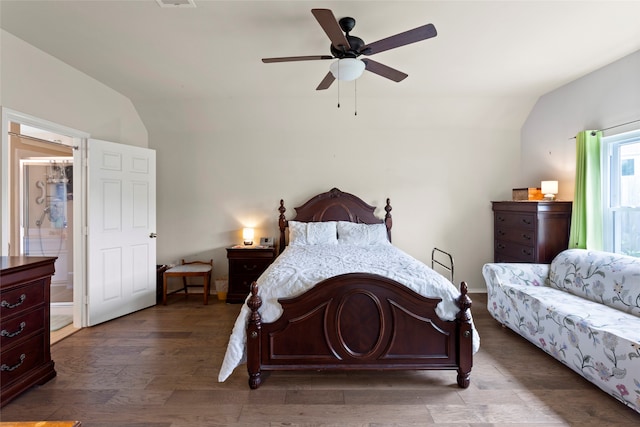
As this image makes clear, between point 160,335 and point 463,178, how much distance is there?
166 inches

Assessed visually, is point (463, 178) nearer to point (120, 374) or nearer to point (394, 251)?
point (394, 251)

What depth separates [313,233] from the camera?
383 centimetres

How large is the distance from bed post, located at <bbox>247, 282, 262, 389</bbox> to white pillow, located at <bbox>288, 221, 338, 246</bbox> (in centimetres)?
175

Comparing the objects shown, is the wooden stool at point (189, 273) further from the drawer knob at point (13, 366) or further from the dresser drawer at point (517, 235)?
the dresser drawer at point (517, 235)

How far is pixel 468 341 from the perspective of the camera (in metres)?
2.03

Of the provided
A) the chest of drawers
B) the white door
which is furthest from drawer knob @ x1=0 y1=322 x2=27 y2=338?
the chest of drawers

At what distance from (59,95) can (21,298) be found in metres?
2.01

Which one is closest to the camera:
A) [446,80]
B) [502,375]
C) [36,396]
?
[36,396]

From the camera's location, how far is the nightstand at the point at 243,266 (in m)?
3.89

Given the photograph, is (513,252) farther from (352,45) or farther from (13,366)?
(13,366)

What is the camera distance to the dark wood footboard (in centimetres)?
204

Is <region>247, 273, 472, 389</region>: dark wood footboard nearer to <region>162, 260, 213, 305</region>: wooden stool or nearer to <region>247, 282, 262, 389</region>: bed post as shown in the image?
<region>247, 282, 262, 389</region>: bed post

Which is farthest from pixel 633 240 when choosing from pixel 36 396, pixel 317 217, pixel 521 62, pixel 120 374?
pixel 36 396

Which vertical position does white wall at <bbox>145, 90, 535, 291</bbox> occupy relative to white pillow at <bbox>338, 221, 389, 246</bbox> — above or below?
above
